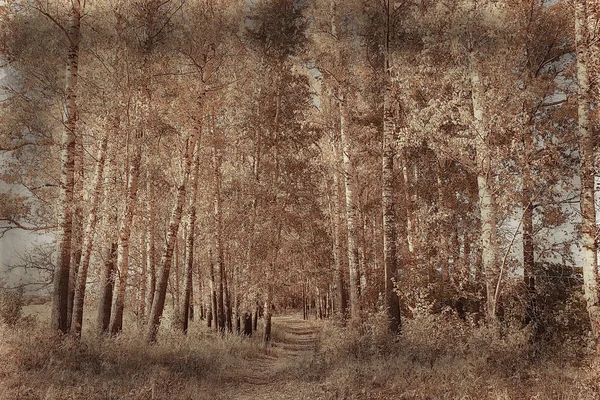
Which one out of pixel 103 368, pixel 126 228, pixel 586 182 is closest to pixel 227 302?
pixel 126 228

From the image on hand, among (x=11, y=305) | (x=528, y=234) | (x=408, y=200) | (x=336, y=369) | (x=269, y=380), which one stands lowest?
(x=269, y=380)

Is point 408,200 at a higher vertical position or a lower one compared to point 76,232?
higher

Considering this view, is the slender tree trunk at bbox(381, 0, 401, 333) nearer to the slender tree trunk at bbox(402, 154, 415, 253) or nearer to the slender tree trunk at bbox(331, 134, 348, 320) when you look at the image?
the slender tree trunk at bbox(402, 154, 415, 253)

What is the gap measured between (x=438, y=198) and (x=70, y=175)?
11.3 metres

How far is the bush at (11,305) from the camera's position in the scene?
999cm

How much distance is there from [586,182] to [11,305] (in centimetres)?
1232

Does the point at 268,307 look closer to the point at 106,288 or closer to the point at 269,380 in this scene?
the point at 269,380

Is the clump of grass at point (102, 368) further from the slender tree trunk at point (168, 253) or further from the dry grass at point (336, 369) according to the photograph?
the slender tree trunk at point (168, 253)

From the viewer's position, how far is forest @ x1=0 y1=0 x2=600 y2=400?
25.3ft

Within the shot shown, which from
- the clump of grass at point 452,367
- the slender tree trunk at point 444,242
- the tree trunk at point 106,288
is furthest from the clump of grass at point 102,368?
the slender tree trunk at point 444,242

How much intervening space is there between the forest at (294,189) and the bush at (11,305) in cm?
6

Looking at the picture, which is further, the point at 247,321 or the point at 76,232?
the point at 247,321

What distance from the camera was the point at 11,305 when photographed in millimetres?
10688

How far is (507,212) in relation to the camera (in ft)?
33.5
